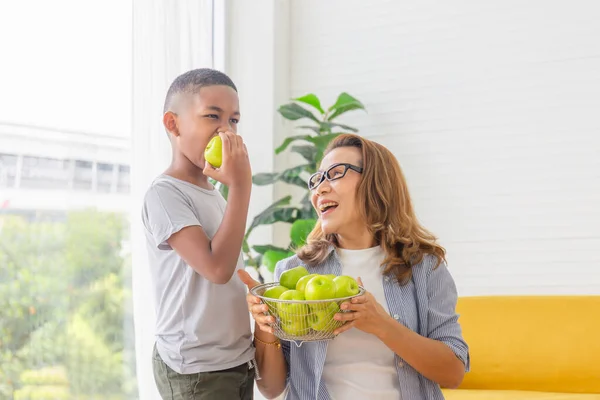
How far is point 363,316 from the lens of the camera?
1.41 metres

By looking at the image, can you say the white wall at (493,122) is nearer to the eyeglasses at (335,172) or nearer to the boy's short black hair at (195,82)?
the eyeglasses at (335,172)

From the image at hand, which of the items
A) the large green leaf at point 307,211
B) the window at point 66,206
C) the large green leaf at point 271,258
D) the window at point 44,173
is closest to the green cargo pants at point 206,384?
the window at point 66,206

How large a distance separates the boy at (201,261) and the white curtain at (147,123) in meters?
1.31

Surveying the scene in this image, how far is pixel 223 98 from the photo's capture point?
5.34 feet

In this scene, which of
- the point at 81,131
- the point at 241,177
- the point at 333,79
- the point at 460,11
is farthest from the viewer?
the point at 333,79

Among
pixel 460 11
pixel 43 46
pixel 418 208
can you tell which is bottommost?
pixel 418 208

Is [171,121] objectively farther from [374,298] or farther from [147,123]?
[147,123]

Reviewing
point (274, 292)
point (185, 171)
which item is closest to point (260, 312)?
point (274, 292)

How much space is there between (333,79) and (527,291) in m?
1.50

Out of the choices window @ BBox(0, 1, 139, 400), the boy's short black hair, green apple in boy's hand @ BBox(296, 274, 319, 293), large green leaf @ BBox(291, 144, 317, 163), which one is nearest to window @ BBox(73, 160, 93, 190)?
window @ BBox(0, 1, 139, 400)

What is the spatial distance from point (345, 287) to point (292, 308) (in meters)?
0.13

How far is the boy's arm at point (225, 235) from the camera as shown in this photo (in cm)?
145

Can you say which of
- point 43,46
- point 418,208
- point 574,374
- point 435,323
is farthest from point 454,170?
point 43,46

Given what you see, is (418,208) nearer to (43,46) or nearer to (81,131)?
(81,131)
